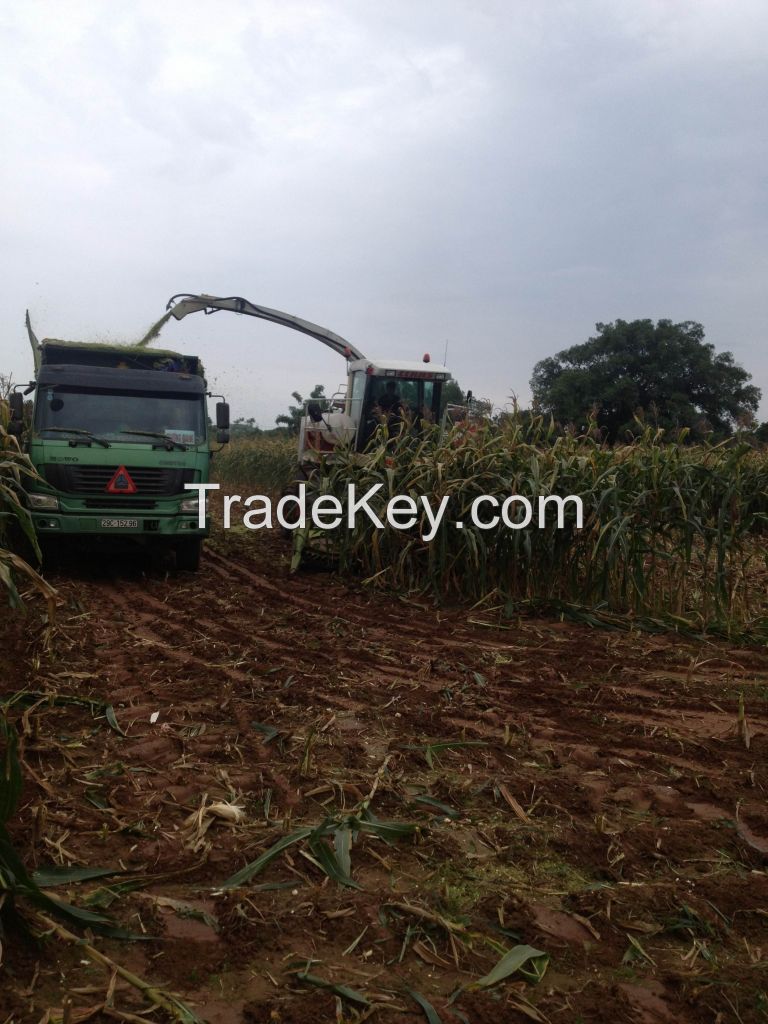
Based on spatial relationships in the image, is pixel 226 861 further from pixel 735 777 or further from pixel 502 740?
pixel 735 777

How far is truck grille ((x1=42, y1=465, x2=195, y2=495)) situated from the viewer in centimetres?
946

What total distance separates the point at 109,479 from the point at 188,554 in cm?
130

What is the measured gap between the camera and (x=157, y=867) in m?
3.23

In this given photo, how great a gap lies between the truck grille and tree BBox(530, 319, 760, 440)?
15.7m

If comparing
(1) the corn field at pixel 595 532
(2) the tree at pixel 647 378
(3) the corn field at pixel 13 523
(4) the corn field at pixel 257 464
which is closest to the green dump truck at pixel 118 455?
(3) the corn field at pixel 13 523

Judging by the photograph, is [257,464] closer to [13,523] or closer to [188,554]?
[188,554]

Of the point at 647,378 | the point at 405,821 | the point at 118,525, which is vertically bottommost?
the point at 405,821

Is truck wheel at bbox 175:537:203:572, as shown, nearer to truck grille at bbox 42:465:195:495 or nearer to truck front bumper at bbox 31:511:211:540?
truck front bumper at bbox 31:511:211:540

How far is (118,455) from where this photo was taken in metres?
9.66

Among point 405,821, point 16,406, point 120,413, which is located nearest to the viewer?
point 405,821

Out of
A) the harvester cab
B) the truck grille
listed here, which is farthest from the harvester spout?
the truck grille

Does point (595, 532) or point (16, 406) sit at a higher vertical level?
point (16, 406)

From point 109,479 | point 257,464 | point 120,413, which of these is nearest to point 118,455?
point 109,479

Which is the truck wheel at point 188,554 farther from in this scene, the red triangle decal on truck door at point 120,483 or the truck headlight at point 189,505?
the red triangle decal on truck door at point 120,483
